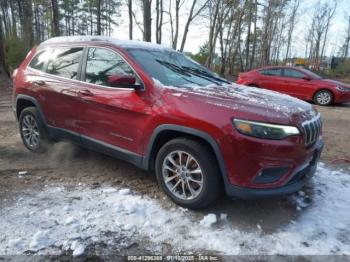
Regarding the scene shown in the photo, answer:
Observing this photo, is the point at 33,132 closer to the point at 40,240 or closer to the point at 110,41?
the point at 110,41

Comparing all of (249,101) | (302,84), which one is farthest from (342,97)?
(249,101)

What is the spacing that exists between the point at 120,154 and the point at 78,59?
1485mm

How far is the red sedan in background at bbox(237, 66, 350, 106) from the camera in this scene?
12.2 m

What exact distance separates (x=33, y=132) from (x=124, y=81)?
240cm

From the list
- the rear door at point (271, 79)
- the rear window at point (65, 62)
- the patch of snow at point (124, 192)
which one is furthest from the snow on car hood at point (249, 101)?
the rear door at point (271, 79)

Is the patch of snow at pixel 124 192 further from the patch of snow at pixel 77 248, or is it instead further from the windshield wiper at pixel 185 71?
the windshield wiper at pixel 185 71

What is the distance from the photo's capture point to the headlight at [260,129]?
3127 mm

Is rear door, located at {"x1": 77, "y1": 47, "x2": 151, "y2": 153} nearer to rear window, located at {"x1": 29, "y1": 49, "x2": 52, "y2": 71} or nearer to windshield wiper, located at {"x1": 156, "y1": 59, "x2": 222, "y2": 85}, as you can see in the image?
windshield wiper, located at {"x1": 156, "y1": 59, "x2": 222, "y2": 85}

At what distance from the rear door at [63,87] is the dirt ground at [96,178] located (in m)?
0.59

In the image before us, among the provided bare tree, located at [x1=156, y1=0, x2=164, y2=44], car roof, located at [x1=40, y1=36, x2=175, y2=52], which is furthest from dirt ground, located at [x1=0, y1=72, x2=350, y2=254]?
bare tree, located at [x1=156, y1=0, x2=164, y2=44]

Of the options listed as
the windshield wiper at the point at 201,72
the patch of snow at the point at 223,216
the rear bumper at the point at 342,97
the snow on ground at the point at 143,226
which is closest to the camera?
the snow on ground at the point at 143,226

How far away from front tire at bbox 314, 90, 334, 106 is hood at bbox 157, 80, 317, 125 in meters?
9.26

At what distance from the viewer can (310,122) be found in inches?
138

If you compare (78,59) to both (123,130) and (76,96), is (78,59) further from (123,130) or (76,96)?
(123,130)
